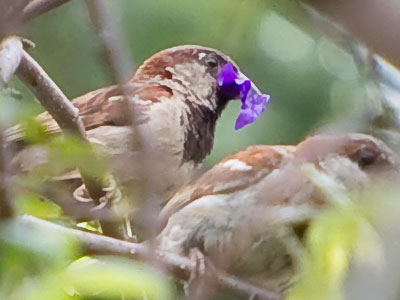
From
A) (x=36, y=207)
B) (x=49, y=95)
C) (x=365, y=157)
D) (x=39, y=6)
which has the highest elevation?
(x=39, y=6)

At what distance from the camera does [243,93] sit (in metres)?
1.76

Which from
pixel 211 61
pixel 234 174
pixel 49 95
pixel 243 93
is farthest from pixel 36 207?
pixel 211 61

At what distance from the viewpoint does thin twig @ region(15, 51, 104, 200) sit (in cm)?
129

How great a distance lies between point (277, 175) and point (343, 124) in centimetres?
37

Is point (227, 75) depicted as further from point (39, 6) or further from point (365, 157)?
point (39, 6)

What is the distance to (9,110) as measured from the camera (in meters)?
0.71

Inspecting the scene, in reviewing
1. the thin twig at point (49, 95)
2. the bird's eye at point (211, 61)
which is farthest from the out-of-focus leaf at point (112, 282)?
the bird's eye at point (211, 61)

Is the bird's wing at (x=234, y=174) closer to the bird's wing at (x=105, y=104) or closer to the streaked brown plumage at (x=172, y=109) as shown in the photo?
the streaked brown plumage at (x=172, y=109)

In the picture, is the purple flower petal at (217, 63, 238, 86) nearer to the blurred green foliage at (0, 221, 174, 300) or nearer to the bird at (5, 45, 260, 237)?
the bird at (5, 45, 260, 237)

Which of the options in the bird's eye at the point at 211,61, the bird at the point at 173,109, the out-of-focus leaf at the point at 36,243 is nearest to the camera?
the out-of-focus leaf at the point at 36,243

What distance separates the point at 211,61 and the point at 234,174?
1.64 feet

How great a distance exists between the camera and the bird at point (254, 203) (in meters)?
1.33

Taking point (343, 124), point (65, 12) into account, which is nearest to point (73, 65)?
point (65, 12)

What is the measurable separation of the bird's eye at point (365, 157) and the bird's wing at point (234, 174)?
0.12 m
